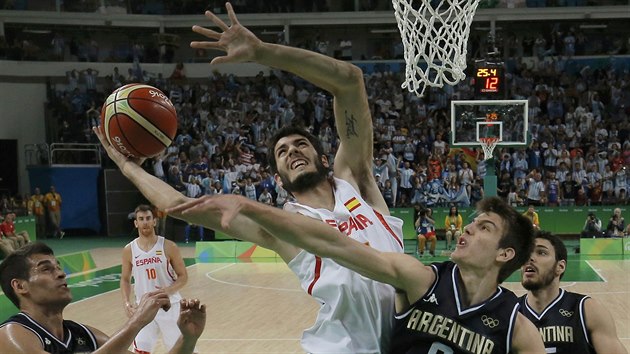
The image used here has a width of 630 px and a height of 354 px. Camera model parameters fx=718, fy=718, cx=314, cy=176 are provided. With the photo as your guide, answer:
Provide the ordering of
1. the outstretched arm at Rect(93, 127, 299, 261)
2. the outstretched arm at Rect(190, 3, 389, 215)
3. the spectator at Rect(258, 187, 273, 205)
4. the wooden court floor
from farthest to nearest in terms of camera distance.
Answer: the spectator at Rect(258, 187, 273, 205) → the wooden court floor → the outstretched arm at Rect(190, 3, 389, 215) → the outstretched arm at Rect(93, 127, 299, 261)

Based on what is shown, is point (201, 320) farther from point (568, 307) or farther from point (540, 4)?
point (540, 4)

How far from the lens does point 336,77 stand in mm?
2941

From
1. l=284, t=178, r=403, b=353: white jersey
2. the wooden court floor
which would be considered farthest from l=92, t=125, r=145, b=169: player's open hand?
the wooden court floor

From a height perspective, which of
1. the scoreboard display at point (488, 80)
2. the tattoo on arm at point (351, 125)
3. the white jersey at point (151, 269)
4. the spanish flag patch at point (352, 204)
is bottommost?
the white jersey at point (151, 269)

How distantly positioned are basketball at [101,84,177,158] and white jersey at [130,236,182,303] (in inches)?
135

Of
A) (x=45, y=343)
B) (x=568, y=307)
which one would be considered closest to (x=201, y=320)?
(x=45, y=343)

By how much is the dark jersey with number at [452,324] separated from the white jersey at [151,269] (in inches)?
172

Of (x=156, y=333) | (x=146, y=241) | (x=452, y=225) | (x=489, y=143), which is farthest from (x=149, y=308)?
(x=452, y=225)

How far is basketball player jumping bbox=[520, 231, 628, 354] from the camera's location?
135 inches

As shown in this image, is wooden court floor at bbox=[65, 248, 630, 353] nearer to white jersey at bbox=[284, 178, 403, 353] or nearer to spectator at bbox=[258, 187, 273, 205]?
spectator at bbox=[258, 187, 273, 205]

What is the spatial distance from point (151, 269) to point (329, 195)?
397 centimetres

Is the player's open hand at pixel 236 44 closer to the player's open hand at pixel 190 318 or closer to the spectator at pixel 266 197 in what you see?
the player's open hand at pixel 190 318

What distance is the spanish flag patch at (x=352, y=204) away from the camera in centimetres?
312

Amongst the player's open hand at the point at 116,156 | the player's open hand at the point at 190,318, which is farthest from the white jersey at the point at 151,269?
the player's open hand at the point at 190,318
